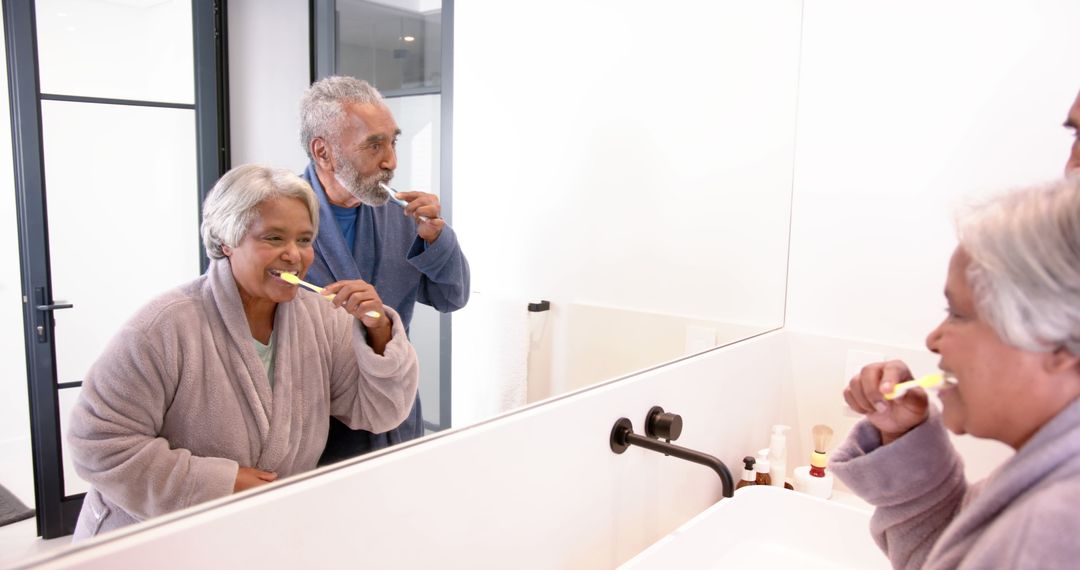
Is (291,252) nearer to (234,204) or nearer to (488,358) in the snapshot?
(234,204)

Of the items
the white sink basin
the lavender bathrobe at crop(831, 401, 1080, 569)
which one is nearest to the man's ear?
the lavender bathrobe at crop(831, 401, 1080, 569)

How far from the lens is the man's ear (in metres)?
0.79

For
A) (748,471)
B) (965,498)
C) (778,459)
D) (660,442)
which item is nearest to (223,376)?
(660,442)

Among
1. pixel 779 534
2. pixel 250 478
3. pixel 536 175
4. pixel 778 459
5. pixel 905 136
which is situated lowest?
pixel 779 534

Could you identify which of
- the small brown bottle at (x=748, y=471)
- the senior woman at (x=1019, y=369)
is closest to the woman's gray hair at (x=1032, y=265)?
the senior woman at (x=1019, y=369)

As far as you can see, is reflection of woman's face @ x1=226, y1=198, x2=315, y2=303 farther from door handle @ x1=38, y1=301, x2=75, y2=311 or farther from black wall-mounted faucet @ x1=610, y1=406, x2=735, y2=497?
black wall-mounted faucet @ x1=610, y1=406, x2=735, y2=497

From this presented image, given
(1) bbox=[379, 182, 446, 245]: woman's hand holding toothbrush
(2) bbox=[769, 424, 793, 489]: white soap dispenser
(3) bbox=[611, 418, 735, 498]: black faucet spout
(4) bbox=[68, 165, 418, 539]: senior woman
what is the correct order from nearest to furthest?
(4) bbox=[68, 165, 418, 539]: senior woman
(1) bbox=[379, 182, 446, 245]: woman's hand holding toothbrush
(3) bbox=[611, 418, 735, 498]: black faucet spout
(2) bbox=[769, 424, 793, 489]: white soap dispenser

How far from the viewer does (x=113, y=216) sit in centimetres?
67

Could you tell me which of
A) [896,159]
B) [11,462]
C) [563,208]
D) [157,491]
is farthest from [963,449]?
[11,462]

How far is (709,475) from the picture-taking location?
1496 millimetres

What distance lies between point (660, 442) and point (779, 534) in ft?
1.55

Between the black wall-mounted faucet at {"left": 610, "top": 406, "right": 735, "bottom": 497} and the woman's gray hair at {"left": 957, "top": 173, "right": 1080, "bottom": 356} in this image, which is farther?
the black wall-mounted faucet at {"left": 610, "top": 406, "right": 735, "bottom": 497}

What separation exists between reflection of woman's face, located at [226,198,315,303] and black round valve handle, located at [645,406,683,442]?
712 millimetres

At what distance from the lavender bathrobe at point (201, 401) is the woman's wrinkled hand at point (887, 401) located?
626mm
